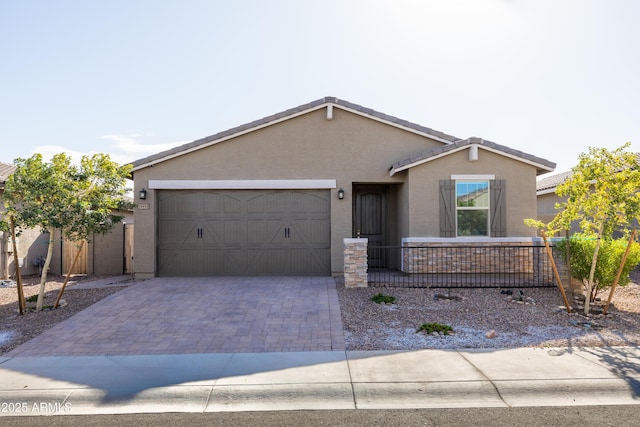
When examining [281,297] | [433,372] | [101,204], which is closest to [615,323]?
[433,372]

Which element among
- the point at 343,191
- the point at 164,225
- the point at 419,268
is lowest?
the point at 419,268

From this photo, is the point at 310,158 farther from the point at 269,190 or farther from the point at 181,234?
the point at 181,234

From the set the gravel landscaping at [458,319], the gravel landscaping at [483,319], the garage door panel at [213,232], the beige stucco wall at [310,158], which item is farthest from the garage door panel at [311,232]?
the gravel landscaping at [483,319]

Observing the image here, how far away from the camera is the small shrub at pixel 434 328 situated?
6637 mm

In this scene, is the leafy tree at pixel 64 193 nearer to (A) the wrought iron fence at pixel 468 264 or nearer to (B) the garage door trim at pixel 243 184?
(B) the garage door trim at pixel 243 184

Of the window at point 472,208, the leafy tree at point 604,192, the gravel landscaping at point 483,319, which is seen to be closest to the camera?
the gravel landscaping at point 483,319

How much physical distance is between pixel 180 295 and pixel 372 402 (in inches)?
250

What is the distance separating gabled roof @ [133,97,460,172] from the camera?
11.9 m

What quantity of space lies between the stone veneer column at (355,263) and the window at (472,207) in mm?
2847

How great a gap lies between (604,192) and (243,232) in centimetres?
875

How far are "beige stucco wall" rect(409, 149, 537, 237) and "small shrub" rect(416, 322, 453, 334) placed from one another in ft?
15.9

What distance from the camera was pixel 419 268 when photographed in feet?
36.4

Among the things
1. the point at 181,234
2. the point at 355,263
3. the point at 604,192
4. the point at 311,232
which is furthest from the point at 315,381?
the point at 181,234

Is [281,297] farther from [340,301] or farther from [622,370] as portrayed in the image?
[622,370]
